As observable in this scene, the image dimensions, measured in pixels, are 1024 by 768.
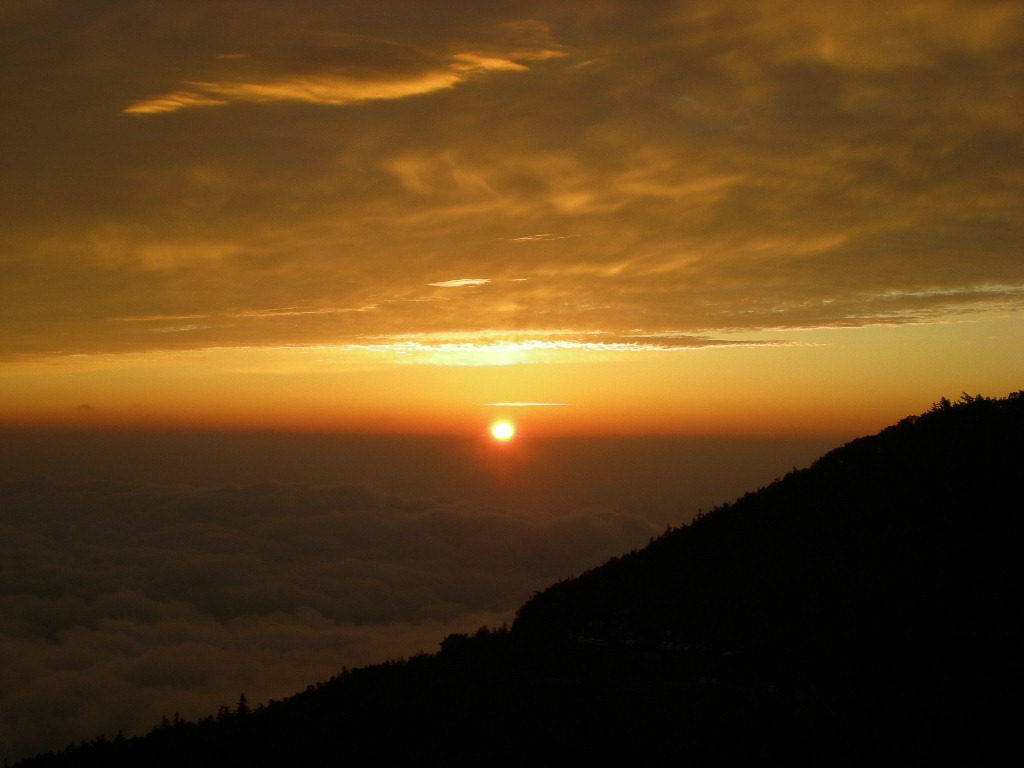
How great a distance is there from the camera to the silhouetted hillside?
8328 millimetres

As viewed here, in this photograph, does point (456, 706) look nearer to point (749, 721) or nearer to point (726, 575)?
point (749, 721)

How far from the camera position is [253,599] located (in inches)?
6348

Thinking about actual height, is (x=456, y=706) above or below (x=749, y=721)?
above

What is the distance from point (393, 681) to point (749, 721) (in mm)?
6192

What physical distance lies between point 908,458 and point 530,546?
609 ft

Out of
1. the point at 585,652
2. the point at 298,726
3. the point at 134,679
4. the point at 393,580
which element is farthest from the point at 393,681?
the point at 393,580

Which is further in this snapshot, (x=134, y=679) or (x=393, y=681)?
(x=134, y=679)

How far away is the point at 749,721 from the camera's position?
8570 millimetres

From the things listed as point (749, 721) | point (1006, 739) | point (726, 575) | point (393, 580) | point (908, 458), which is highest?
point (393, 580)

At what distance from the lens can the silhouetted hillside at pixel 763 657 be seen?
8.33 m

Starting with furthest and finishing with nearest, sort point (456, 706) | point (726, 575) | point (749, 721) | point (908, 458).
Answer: point (908, 458)
point (726, 575)
point (456, 706)
point (749, 721)

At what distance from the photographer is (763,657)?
1198 centimetres

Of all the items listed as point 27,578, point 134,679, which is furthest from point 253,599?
point 27,578

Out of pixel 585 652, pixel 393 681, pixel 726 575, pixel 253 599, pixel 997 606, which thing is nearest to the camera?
pixel 997 606
